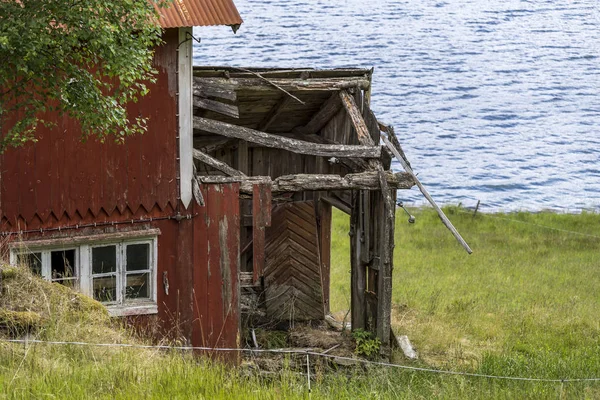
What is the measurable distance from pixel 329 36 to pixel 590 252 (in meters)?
48.6

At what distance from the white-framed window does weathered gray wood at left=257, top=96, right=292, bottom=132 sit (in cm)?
476

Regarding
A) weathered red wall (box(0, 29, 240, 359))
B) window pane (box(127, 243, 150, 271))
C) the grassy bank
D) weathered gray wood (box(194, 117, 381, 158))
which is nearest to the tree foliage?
weathered red wall (box(0, 29, 240, 359))

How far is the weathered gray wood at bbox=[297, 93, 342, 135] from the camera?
17.3 meters

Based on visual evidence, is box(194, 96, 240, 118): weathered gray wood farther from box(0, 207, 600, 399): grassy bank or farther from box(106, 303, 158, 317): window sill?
box(0, 207, 600, 399): grassy bank

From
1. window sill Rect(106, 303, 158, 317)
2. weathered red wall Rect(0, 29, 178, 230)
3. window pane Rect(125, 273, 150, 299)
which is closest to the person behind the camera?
weathered red wall Rect(0, 29, 178, 230)

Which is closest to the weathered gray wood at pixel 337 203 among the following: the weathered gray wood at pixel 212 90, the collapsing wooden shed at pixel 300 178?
the collapsing wooden shed at pixel 300 178

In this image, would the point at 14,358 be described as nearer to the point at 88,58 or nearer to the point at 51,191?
the point at 88,58

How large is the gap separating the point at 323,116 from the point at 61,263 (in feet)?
Answer: 22.1

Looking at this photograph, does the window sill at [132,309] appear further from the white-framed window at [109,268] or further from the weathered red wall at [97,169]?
the weathered red wall at [97,169]

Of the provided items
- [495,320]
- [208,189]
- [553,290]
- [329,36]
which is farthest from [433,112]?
[208,189]

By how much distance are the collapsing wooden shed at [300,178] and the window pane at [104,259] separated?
1554 mm

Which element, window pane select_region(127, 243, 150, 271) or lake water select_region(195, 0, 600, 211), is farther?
lake water select_region(195, 0, 600, 211)

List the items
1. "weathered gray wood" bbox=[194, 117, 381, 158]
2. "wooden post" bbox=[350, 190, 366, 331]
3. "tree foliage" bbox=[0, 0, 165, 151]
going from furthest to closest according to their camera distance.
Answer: "wooden post" bbox=[350, 190, 366, 331] → "weathered gray wood" bbox=[194, 117, 381, 158] → "tree foliage" bbox=[0, 0, 165, 151]

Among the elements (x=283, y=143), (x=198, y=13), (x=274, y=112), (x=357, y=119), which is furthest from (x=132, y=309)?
(x=274, y=112)
